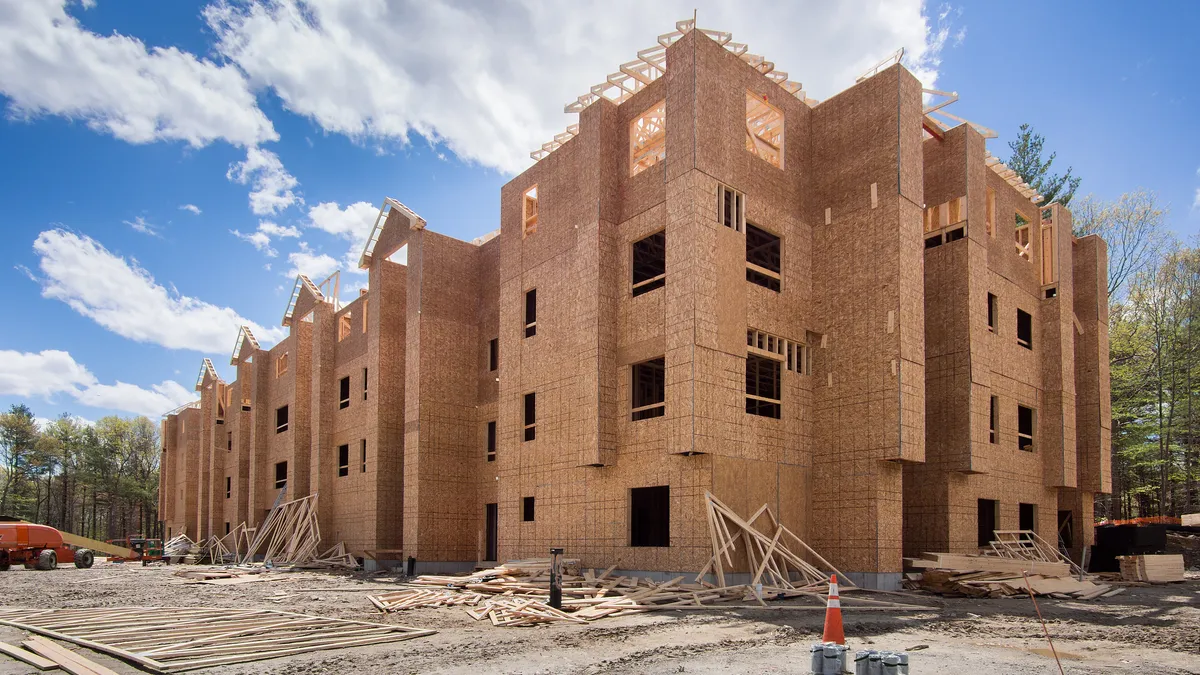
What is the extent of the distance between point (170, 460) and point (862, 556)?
57.2 metres

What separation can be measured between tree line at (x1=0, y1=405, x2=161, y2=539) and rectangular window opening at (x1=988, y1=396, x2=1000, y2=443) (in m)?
71.3

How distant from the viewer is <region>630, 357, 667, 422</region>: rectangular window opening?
21.0 meters

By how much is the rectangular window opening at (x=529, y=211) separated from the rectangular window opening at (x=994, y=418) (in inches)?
560

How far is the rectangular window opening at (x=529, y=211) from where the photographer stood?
25594 mm

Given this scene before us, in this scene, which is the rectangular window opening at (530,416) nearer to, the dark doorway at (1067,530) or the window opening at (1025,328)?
the window opening at (1025,328)

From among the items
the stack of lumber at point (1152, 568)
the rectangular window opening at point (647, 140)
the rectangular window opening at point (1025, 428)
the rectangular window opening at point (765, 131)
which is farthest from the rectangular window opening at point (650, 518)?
the stack of lumber at point (1152, 568)

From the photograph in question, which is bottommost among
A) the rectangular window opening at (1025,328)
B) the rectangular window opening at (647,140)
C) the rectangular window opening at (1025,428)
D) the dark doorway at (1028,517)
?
the dark doorway at (1028,517)

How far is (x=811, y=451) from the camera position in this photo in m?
20.9

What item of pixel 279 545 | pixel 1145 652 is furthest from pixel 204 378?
pixel 1145 652

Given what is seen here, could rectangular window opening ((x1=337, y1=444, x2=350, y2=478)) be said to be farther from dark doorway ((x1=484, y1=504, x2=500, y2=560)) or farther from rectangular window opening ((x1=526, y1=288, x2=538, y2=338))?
rectangular window opening ((x1=526, y1=288, x2=538, y2=338))

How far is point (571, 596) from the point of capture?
55.1ft

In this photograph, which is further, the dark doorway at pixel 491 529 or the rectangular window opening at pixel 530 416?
the dark doorway at pixel 491 529

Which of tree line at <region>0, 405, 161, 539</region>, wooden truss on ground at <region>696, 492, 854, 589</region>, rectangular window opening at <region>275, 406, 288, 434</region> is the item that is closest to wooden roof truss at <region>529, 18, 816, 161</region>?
wooden truss on ground at <region>696, 492, 854, 589</region>

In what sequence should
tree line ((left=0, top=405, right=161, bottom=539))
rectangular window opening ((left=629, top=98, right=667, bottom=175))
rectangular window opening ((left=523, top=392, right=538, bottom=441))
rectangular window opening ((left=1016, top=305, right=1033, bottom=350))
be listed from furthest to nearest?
tree line ((left=0, top=405, right=161, bottom=539)), rectangular window opening ((left=1016, top=305, right=1033, bottom=350)), rectangular window opening ((left=523, top=392, right=538, bottom=441)), rectangular window opening ((left=629, top=98, right=667, bottom=175))
